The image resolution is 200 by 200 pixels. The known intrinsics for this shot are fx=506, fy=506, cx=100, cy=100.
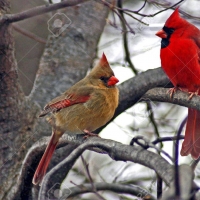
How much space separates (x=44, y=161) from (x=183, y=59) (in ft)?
3.56

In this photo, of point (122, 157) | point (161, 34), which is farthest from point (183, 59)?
point (122, 157)

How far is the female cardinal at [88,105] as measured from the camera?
2.99m

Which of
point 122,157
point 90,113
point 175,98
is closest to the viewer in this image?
point 122,157

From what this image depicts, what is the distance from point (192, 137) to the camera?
3.22 meters

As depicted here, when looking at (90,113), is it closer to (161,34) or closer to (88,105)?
(88,105)

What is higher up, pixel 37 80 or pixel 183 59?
pixel 183 59

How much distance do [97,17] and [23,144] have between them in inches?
54.9

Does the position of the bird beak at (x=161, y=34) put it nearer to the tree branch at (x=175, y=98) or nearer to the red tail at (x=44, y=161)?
the tree branch at (x=175, y=98)

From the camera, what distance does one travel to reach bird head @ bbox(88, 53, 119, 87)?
3.09 meters

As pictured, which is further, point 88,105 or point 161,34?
point 161,34

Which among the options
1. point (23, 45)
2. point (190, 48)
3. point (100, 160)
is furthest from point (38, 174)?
point (23, 45)

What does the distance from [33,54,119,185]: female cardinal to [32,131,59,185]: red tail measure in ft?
0.13

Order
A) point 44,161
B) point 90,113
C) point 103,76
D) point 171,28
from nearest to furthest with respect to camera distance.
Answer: point 44,161, point 90,113, point 103,76, point 171,28

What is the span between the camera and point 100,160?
436cm
